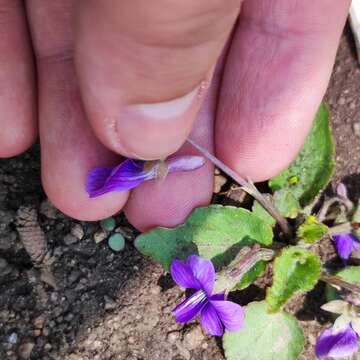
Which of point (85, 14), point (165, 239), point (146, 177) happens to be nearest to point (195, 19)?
point (85, 14)

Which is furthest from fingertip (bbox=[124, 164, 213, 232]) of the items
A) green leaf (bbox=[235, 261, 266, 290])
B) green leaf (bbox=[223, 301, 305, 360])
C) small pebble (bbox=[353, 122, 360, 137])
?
small pebble (bbox=[353, 122, 360, 137])

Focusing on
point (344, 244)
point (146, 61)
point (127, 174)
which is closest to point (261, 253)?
point (344, 244)

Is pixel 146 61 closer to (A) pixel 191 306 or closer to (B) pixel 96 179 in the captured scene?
(B) pixel 96 179

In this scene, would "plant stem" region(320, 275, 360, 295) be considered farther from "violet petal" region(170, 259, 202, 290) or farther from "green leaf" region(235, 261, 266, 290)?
"violet petal" region(170, 259, 202, 290)

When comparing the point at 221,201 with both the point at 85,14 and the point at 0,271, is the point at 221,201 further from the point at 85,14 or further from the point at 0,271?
the point at 85,14

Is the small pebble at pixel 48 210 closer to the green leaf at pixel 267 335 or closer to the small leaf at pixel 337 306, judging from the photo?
the green leaf at pixel 267 335

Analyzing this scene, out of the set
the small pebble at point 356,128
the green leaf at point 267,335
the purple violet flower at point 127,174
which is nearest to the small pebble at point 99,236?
the purple violet flower at point 127,174
